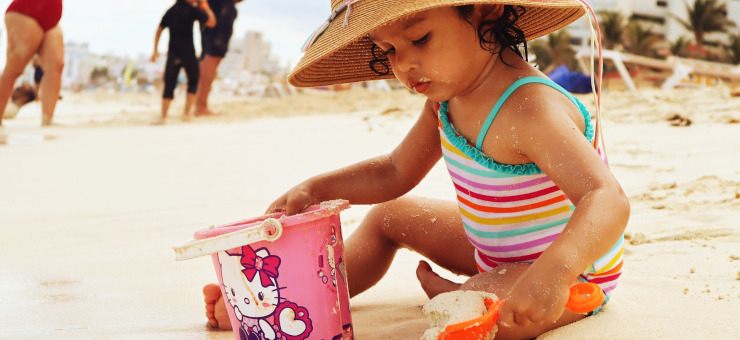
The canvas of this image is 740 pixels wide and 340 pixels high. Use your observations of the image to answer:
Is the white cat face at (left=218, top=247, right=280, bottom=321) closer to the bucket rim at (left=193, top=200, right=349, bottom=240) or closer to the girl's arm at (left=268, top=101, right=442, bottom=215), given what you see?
the bucket rim at (left=193, top=200, right=349, bottom=240)

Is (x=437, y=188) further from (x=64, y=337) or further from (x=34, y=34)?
(x=34, y=34)

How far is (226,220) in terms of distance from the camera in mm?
2945

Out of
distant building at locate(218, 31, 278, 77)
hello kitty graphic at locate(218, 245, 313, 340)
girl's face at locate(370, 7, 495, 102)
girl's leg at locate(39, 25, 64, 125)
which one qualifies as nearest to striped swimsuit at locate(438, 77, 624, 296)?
girl's face at locate(370, 7, 495, 102)

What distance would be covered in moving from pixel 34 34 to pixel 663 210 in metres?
5.54

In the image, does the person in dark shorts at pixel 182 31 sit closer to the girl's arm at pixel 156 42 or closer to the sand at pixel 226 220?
the girl's arm at pixel 156 42

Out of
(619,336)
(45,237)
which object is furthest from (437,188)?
(619,336)

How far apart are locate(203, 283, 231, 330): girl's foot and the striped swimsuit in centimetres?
66

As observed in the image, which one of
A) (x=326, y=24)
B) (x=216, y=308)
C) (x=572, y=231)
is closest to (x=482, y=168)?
(x=572, y=231)

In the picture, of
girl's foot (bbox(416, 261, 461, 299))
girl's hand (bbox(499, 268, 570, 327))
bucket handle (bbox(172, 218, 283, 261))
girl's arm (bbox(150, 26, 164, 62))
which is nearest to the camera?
girl's hand (bbox(499, 268, 570, 327))

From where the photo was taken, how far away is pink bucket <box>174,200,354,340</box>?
4.72ft

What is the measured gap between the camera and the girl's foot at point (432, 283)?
5.81ft

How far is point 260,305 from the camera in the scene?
4.83ft

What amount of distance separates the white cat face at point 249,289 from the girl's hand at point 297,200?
0.34 meters

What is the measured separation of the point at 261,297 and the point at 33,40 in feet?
18.5
